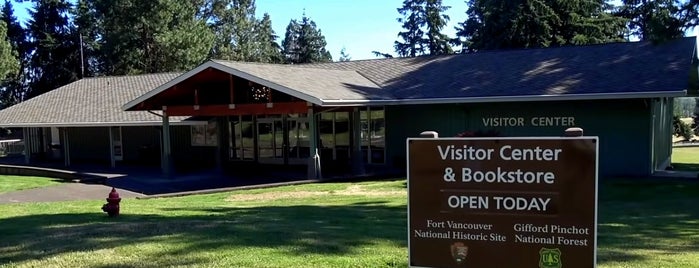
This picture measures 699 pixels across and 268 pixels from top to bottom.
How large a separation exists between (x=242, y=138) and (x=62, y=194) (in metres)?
8.51

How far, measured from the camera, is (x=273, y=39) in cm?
7000

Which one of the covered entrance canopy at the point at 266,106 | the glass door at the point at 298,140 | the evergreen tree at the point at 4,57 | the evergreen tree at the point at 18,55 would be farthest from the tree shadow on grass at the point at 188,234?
the evergreen tree at the point at 18,55

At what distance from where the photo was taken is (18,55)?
50.4 meters

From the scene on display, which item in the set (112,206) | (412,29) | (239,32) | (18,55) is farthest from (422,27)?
(112,206)

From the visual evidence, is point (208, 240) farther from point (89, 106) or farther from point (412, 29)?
point (412, 29)

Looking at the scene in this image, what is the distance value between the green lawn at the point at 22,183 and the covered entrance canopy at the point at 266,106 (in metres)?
3.69

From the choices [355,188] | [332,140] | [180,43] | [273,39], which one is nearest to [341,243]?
[355,188]

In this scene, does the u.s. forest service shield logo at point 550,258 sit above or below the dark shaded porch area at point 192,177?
above

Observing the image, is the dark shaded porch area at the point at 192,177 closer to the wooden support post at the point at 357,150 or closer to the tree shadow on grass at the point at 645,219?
the wooden support post at the point at 357,150

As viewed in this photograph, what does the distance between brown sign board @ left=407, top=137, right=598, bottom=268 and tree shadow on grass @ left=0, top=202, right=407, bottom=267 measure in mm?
2238

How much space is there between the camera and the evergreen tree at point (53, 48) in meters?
51.4

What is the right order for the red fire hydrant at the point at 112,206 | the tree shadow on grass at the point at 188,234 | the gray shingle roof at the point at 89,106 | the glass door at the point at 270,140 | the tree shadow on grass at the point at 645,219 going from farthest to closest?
the gray shingle roof at the point at 89,106
the glass door at the point at 270,140
the red fire hydrant at the point at 112,206
the tree shadow on grass at the point at 645,219
the tree shadow on grass at the point at 188,234

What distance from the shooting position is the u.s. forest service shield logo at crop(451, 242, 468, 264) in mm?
3814

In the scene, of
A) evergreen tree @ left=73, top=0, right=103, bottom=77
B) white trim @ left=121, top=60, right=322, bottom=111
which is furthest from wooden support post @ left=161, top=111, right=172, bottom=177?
evergreen tree @ left=73, top=0, right=103, bottom=77
